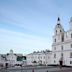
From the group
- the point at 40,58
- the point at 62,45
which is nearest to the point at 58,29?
the point at 62,45

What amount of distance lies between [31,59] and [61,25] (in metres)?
33.9

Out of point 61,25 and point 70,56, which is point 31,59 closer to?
point 61,25

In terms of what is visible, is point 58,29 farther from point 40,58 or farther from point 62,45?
point 40,58

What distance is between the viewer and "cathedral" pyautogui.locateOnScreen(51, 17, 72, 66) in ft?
190

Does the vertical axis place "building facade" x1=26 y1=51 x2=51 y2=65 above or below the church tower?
below

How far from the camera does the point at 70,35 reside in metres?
57.2

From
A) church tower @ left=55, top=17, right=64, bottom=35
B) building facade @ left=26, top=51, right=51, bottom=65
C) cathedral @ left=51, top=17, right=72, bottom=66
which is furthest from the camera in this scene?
building facade @ left=26, top=51, right=51, bottom=65

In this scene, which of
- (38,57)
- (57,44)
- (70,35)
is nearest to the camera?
(70,35)

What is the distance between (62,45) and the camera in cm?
6259

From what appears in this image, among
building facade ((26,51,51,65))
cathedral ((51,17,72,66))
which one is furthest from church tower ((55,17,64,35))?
building facade ((26,51,51,65))

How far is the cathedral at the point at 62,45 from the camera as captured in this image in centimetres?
5778

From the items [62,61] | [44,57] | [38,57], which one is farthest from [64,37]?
[38,57]

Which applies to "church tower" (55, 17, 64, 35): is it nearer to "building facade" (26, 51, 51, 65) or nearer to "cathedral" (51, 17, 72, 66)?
"cathedral" (51, 17, 72, 66)

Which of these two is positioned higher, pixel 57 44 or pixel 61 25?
pixel 61 25
